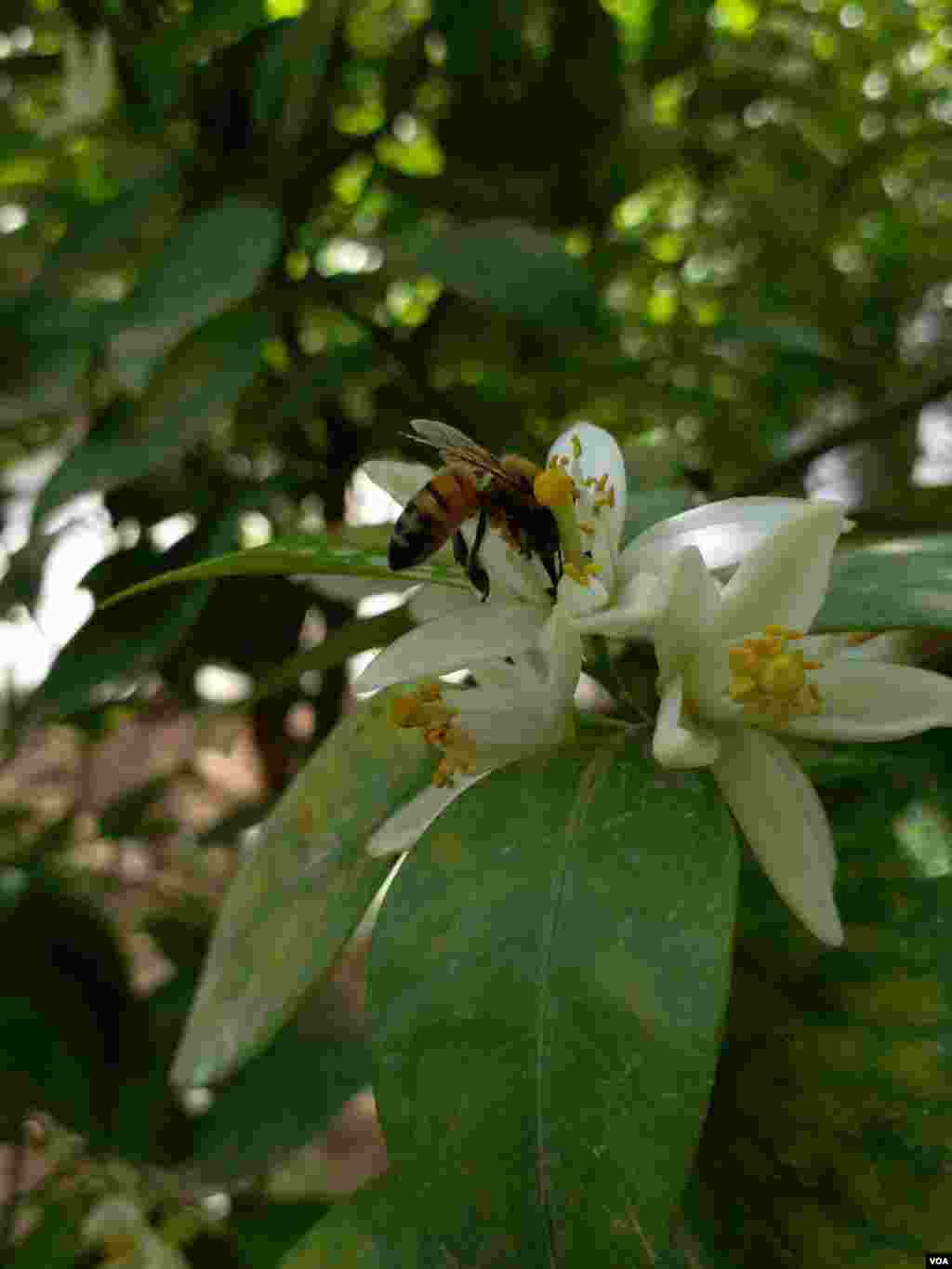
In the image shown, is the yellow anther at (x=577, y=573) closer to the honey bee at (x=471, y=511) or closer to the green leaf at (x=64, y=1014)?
the honey bee at (x=471, y=511)

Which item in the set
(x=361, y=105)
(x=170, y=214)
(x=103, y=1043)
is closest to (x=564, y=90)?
(x=361, y=105)

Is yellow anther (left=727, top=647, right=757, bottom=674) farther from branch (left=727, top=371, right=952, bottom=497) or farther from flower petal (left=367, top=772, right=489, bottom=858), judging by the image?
branch (left=727, top=371, right=952, bottom=497)

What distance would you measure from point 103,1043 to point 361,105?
108 cm

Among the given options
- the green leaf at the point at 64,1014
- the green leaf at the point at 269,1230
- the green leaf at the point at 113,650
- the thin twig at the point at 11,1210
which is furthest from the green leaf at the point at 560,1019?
the green leaf at the point at 64,1014

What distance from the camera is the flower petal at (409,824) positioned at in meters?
0.60

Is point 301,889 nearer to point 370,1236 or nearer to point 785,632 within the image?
point 370,1236

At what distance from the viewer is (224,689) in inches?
120

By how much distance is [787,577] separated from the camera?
1.67ft

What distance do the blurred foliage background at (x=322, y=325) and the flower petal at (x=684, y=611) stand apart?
213mm

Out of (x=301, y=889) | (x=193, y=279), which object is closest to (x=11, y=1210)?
(x=301, y=889)

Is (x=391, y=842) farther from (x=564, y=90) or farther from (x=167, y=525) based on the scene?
(x=564, y=90)

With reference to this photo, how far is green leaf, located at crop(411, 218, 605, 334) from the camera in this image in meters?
0.95

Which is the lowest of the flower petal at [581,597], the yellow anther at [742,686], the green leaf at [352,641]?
the green leaf at [352,641]

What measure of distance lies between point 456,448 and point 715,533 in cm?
13
